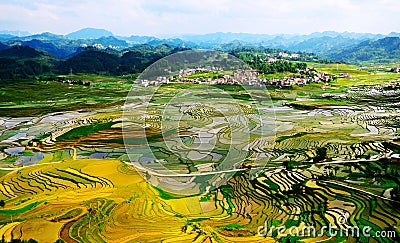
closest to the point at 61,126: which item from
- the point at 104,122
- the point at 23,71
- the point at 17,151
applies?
the point at 104,122

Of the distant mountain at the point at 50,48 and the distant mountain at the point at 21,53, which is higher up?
the distant mountain at the point at 50,48

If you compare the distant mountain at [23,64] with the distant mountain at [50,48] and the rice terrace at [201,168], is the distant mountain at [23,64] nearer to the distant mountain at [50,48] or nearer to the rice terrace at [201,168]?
the rice terrace at [201,168]

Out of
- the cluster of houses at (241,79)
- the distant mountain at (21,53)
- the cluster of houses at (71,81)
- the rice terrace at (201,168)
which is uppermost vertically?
the distant mountain at (21,53)

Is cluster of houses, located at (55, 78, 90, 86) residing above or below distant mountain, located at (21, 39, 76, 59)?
below

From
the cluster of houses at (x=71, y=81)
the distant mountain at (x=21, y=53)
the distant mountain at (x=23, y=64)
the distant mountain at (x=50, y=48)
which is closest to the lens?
the cluster of houses at (x=71, y=81)

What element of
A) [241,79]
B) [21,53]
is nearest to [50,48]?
[21,53]

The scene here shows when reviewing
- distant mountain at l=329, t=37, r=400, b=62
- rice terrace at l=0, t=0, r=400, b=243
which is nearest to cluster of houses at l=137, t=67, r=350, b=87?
rice terrace at l=0, t=0, r=400, b=243

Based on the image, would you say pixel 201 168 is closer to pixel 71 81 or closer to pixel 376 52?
pixel 71 81

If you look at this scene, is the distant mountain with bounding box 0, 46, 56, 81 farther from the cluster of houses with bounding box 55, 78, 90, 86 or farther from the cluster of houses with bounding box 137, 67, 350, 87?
the cluster of houses with bounding box 137, 67, 350, 87

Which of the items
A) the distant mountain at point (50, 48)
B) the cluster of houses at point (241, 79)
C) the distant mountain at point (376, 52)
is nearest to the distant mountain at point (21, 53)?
the distant mountain at point (50, 48)
